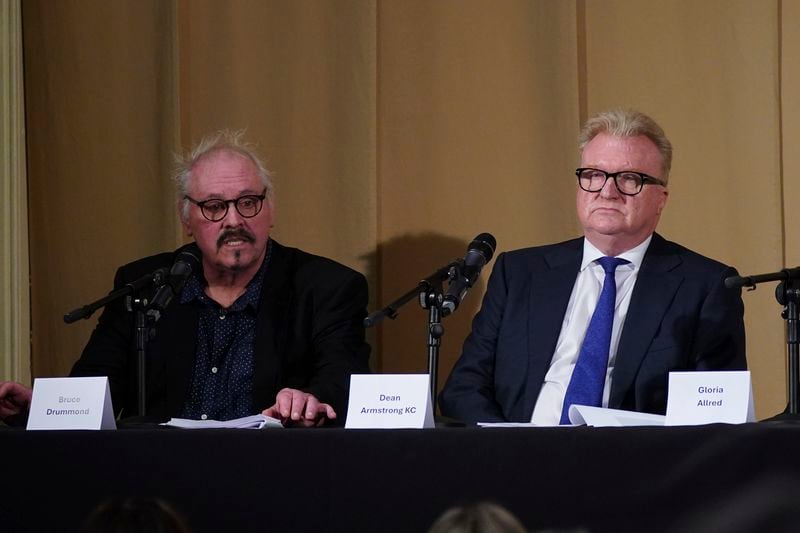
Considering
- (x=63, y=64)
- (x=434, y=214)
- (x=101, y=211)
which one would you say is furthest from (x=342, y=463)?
(x=63, y=64)

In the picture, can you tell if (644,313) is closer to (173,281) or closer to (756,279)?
(756,279)

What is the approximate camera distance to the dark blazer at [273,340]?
147 inches

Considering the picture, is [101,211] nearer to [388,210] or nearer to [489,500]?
[388,210]

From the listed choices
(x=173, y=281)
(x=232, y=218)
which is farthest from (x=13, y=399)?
(x=232, y=218)

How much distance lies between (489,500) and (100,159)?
2733mm

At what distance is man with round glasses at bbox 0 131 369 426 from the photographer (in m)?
3.73

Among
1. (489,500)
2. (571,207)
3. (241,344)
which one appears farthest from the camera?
(571,207)

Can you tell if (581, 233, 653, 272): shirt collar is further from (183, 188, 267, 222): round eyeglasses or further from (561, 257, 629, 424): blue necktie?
(183, 188, 267, 222): round eyeglasses

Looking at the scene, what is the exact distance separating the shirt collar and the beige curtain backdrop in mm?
603

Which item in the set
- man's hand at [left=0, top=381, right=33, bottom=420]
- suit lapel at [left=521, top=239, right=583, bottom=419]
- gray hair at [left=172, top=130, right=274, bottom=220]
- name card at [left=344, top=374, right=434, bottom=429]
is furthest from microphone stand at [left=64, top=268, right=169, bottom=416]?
suit lapel at [left=521, top=239, right=583, bottom=419]

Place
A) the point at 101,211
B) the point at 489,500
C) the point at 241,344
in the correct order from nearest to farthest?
1. the point at 489,500
2. the point at 241,344
3. the point at 101,211

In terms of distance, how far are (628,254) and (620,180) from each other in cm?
21

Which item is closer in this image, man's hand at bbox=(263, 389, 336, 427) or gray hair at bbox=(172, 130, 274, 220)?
man's hand at bbox=(263, 389, 336, 427)

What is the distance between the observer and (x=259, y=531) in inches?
96.7
